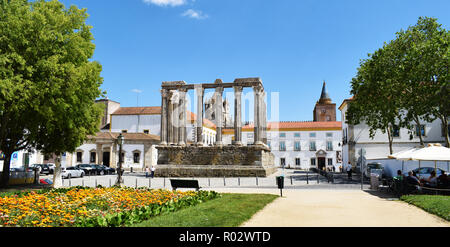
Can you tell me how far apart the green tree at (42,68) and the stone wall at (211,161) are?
1482cm

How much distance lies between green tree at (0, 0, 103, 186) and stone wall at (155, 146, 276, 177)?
14.8 meters

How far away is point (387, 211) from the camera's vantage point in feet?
Answer: 31.9

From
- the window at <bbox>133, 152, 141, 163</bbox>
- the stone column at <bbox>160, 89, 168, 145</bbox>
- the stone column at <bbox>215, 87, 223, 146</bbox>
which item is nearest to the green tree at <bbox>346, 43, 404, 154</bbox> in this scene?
the stone column at <bbox>215, 87, 223, 146</bbox>

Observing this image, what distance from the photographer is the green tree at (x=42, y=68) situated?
14.1m

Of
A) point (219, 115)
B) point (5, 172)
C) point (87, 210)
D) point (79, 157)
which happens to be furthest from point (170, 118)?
point (87, 210)

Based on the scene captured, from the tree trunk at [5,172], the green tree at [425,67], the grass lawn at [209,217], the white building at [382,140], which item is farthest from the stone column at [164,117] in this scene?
the grass lawn at [209,217]

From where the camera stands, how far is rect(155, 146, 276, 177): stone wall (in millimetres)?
30516

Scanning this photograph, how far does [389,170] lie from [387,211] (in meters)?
17.5

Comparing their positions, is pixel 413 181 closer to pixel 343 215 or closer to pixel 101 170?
pixel 343 215

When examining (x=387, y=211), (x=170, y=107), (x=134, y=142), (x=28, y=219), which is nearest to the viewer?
(x=28, y=219)

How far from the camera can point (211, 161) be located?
31844 millimetres

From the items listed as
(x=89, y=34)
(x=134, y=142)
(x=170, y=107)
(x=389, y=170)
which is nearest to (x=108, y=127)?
(x=134, y=142)

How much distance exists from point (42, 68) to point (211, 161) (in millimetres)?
19574
